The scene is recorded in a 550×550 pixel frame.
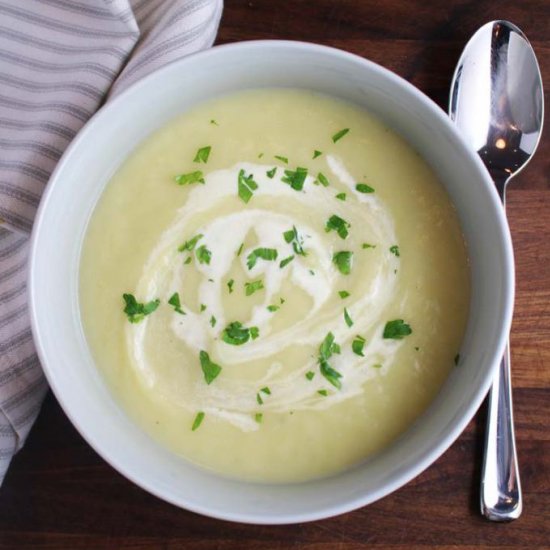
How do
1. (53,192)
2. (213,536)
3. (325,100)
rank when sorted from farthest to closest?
(213,536)
(325,100)
(53,192)

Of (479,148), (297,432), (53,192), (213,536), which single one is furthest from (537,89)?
(213,536)

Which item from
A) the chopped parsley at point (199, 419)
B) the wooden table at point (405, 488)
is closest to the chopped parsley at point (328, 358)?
the chopped parsley at point (199, 419)

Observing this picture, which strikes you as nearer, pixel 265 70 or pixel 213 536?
pixel 265 70

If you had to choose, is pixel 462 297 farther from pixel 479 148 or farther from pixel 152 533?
pixel 152 533

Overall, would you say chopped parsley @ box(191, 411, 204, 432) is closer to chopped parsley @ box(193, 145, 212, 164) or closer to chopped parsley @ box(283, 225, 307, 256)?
chopped parsley @ box(283, 225, 307, 256)

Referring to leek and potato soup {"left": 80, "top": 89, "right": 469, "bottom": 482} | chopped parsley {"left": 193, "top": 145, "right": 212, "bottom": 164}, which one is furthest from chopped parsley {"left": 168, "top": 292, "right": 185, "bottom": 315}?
chopped parsley {"left": 193, "top": 145, "right": 212, "bottom": 164}

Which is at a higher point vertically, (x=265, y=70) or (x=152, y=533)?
(x=265, y=70)

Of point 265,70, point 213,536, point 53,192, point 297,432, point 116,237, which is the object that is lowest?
point 213,536

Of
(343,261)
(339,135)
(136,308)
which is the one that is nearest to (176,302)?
(136,308)

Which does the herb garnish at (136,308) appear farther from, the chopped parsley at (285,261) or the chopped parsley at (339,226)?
the chopped parsley at (339,226)
